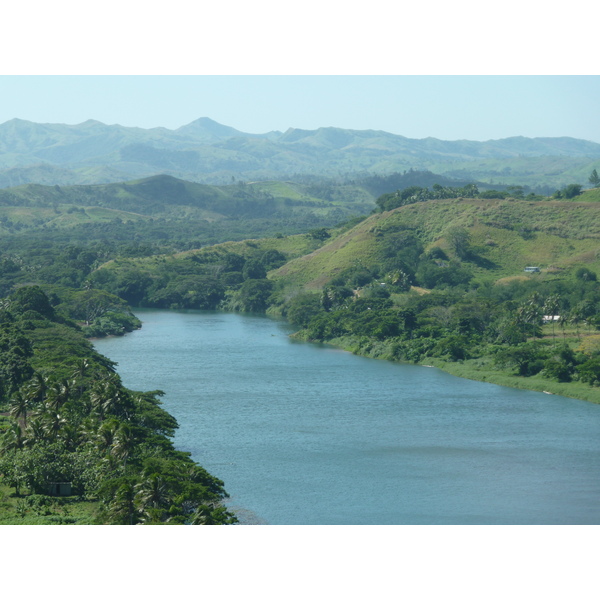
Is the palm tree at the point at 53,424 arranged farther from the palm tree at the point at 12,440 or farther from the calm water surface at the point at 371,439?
the calm water surface at the point at 371,439

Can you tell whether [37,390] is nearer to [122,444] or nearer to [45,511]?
[122,444]

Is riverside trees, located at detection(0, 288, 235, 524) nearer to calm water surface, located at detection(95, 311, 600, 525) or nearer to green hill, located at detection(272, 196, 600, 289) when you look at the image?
calm water surface, located at detection(95, 311, 600, 525)

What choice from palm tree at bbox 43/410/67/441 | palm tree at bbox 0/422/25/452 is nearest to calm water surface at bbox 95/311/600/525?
palm tree at bbox 43/410/67/441

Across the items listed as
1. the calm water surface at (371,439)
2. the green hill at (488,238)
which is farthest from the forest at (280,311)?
the calm water surface at (371,439)

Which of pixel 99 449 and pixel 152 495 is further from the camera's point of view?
pixel 99 449

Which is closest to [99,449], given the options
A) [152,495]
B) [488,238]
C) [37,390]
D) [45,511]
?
[45,511]
